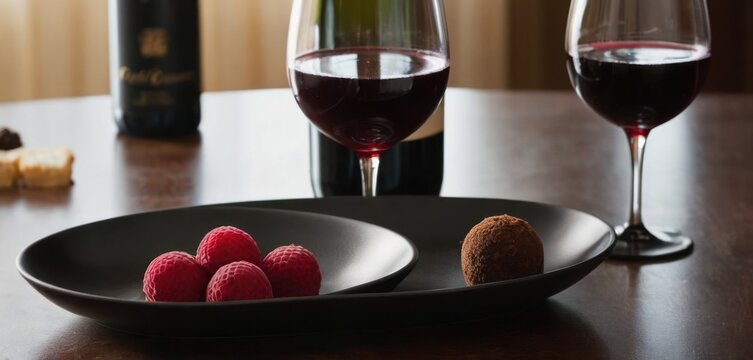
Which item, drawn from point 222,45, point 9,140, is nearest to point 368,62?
point 9,140

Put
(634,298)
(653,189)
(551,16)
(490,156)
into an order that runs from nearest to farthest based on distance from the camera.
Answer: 1. (634,298)
2. (653,189)
3. (490,156)
4. (551,16)

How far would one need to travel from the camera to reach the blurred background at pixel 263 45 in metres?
3.13

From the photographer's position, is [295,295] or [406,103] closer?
[295,295]

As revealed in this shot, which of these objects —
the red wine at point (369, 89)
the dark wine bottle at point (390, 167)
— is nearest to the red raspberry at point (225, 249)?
the red wine at point (369, 89)

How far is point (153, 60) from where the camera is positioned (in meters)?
1.54

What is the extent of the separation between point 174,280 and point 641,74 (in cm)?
50

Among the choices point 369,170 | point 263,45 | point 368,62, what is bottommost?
point 263,45

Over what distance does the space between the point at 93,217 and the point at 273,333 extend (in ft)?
1.66

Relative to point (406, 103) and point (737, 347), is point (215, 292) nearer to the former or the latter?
point (406, 103)

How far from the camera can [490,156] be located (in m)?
1.54

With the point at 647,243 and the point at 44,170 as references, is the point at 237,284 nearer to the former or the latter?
the point at 647,243

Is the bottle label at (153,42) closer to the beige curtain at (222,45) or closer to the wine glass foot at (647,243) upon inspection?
the wine glass foot at (647,243)

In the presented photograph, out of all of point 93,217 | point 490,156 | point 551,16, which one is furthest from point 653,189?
point 551,16

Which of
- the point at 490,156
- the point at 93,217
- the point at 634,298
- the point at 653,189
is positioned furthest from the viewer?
the point at 490,156
